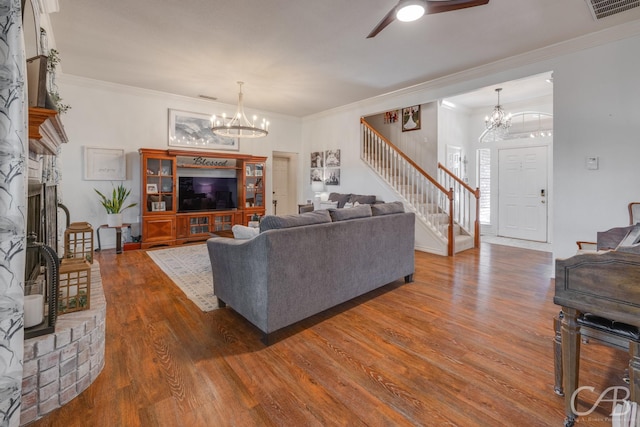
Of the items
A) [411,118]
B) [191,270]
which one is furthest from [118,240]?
[411,118]

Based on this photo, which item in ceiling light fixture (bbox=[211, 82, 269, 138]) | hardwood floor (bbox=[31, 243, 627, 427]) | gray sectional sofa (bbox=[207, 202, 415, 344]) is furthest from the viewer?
ceiling light fixture (bbox=[211, 82, 269, 138])

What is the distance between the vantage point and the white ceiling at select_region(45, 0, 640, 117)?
10.1 ft

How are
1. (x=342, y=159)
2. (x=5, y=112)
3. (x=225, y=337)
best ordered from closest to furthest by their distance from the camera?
(x=5, y=112), (x=225, y=337), (x=342, y=159)

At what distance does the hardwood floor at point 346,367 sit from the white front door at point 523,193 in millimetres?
3853

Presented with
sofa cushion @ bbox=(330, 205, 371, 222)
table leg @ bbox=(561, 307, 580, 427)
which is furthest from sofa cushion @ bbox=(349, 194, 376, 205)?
table leg @ bbox=(561, 307, 580, 427)

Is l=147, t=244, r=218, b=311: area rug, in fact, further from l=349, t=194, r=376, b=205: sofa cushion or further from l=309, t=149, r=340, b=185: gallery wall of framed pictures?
l=309, t=149, r=340, b=185: gallery wall of framed pictures

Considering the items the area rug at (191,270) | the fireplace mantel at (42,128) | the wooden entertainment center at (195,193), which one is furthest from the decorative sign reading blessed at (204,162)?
the fireplace mantel at (42,128)

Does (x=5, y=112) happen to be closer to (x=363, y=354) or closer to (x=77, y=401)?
(x=77, y=401)

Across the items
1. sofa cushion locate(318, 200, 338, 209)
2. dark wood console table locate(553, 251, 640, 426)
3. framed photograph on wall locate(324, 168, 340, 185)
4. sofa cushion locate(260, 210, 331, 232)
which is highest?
framed photograph on wall locate(324, 168, 340, 185)

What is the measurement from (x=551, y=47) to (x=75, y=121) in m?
7.42

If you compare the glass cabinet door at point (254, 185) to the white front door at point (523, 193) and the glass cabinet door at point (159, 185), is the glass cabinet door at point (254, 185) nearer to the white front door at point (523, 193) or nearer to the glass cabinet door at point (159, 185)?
the glass cabinet door at point (159, 185)

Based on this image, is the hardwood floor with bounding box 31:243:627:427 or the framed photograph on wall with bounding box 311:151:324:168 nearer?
the hardwood floor with bounding box 31:243:627:427

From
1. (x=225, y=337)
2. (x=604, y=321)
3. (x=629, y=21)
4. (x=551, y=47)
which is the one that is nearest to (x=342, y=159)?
(x=551, y=47)

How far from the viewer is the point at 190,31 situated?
351 centimetres
